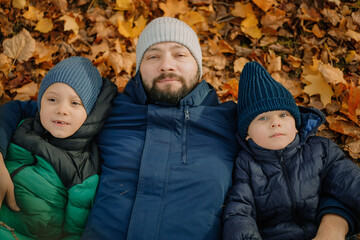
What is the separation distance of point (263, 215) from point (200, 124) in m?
0.77

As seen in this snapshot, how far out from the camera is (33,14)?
3188 millimetres

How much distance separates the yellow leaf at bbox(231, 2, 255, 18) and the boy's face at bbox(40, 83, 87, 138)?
7.08 feet

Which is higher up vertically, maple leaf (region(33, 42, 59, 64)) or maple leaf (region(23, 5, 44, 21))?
maple leaf (region(23, 5, 44, 21))

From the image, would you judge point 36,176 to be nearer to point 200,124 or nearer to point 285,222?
point 200,124

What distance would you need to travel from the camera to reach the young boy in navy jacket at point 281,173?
1865 millimetres

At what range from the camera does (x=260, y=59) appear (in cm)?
320

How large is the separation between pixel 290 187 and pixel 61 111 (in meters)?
1.59

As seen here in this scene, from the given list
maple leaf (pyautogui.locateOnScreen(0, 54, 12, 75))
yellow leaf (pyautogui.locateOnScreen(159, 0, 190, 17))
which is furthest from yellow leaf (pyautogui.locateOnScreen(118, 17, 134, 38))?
maple leaf (pyautogui.locateOnScreen(0, 54, 12, 75))

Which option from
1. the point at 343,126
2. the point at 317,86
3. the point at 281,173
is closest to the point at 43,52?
the point at 281,173

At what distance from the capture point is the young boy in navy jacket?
1.87 meters

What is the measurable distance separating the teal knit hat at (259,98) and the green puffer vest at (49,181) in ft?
3.61

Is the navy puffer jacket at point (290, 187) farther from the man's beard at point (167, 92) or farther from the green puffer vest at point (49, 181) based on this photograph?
the green puffer vest at point (49, 181)

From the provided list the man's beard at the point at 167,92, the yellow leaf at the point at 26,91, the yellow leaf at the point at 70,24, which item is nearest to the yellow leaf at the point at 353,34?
the man's beard at the point at 167,92

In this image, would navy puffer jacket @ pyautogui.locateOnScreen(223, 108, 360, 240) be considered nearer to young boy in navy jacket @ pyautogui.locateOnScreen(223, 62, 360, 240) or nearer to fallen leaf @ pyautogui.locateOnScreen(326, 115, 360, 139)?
young boy in navy jacket @ pyautogui.locateOnScreen(223, 62, 360, 240)
